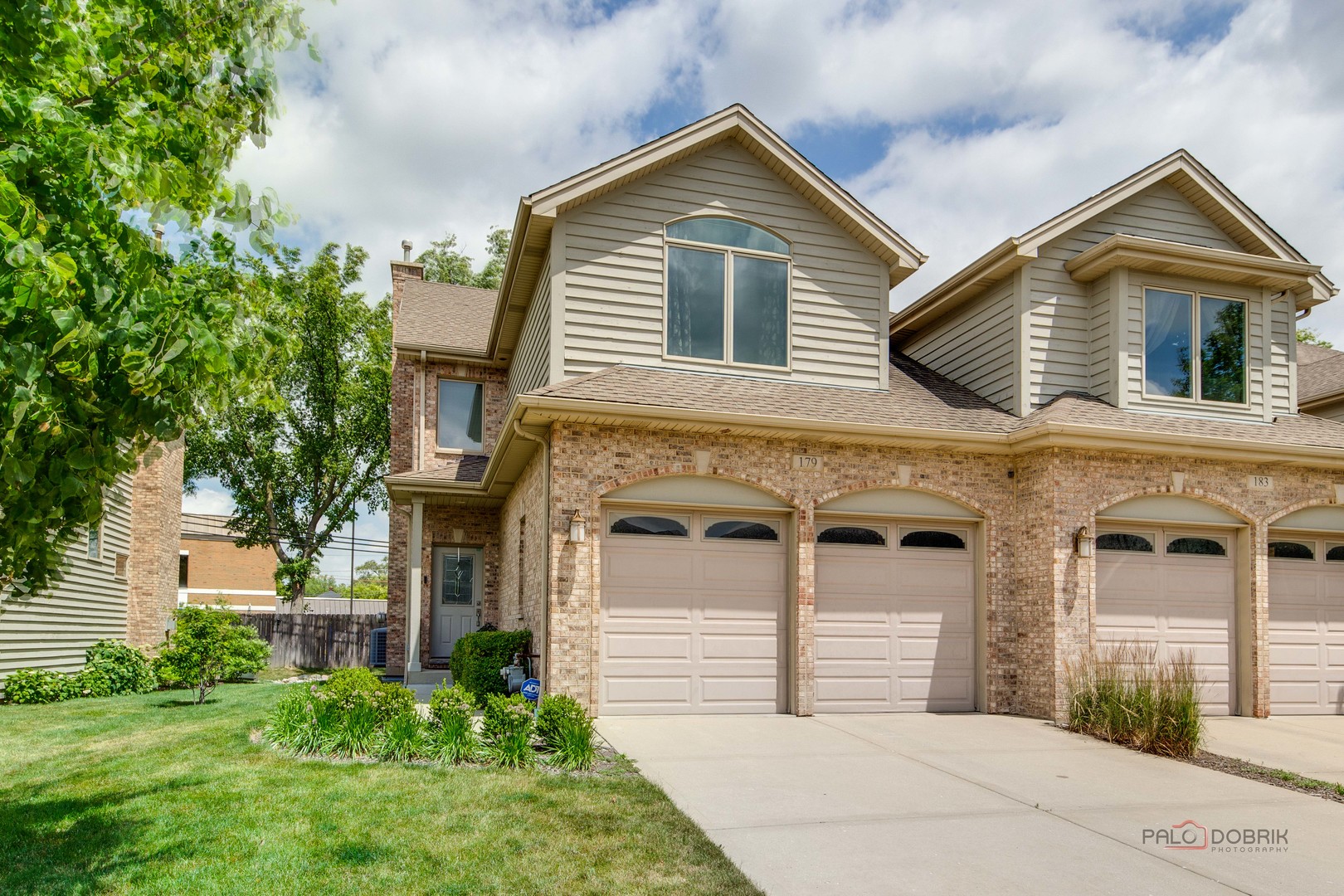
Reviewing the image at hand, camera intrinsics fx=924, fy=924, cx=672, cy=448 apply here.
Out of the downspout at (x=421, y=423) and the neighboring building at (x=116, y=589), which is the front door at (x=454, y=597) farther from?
the neighboring building at (x=116, y=589)

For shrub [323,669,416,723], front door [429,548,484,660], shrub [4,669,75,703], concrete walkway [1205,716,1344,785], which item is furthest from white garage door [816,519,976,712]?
shrub [4,669,75,703]

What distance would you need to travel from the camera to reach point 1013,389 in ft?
42.5

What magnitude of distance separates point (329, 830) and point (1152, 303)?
12.3 meters

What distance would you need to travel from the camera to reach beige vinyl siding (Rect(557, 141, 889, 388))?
11625mm

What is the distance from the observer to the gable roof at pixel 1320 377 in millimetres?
16781

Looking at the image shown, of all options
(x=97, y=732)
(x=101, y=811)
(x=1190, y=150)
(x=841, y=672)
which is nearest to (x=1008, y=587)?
(x=841, y=672)

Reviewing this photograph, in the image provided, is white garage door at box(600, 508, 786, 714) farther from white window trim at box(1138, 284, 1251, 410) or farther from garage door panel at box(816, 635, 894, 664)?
white window trim at box(1138, 284, 1251, 410)

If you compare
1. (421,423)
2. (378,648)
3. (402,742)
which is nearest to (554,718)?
(402,742)

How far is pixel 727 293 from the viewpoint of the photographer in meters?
12.2

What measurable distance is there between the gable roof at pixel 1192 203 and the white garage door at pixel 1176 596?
4.07 m

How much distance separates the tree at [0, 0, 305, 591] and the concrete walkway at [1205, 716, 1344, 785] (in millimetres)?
9575

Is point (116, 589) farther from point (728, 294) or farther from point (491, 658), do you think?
point (728, 294)

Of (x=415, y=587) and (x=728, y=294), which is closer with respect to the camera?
(x=728, y=294)

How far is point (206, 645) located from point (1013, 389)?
1214 cm
